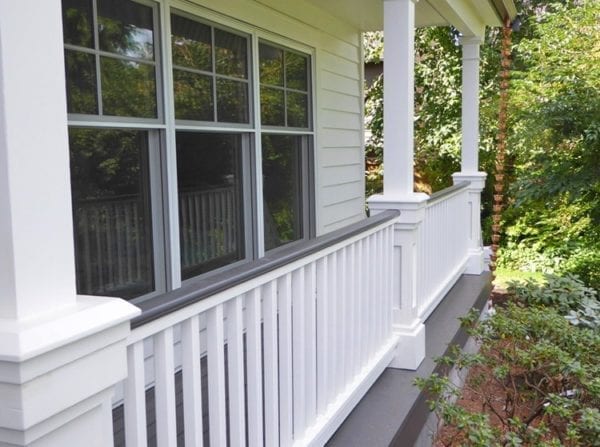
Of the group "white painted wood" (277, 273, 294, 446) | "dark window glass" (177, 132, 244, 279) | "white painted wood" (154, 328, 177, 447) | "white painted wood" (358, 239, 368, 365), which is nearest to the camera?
"white painted wood" (154, 328, 177, 447)

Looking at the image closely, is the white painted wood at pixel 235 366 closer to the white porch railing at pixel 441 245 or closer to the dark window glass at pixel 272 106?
the white porch railing at pixel 441 245

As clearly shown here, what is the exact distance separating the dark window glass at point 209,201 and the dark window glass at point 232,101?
0.13 m

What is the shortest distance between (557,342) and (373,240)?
4.66ft

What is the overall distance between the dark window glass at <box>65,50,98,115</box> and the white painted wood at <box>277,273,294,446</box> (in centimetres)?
124

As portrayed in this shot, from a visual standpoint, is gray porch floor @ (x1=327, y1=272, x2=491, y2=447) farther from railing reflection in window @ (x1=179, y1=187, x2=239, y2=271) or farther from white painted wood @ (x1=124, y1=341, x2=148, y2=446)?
white painted wood @ (x1=124, y1=341, x2=148, y2=446)

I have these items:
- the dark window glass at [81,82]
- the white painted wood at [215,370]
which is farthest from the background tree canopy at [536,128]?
the white painted wood at [215,370]

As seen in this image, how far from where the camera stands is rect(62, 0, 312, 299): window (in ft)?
9.27

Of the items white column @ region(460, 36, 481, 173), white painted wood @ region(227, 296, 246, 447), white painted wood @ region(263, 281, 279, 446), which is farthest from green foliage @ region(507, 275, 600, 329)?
white painted wood @ region(227, 296, 246, 447)

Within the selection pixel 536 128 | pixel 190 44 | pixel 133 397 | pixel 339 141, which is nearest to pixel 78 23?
pixel 190 44

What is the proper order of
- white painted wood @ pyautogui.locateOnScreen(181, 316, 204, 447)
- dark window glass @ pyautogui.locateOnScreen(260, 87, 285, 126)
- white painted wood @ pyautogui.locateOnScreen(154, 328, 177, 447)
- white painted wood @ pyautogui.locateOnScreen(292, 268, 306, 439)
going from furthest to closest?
dark window glass @ pyautogui.locateOnScreen(260, 87, 285, 126) < white painted wood @ pyautogui.locateOnScreen(292, 268, 306, 439) < white painted wood @ pyautogui.locateOnScreen(181, 316, 204, 447) < white painted wood @ pyautogui.locateOnScreen(154, 328, 177, 447)

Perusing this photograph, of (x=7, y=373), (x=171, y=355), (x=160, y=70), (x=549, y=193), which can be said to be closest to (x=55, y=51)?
(x=7, y=373)

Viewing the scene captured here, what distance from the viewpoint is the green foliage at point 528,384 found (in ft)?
9.00

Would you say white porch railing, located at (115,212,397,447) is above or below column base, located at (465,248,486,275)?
above

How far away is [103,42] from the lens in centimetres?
288
